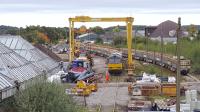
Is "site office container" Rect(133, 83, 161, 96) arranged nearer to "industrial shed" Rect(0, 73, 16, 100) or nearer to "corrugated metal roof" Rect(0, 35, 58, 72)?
"corrugated metal roof" Rect(0, 35, 58, 72)

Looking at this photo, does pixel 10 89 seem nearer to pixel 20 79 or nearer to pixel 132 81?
pixel 20 79

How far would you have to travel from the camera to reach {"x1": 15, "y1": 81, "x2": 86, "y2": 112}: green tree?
2827cm

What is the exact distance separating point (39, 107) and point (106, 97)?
671 inches

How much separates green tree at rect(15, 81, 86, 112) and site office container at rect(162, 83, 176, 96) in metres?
18.5

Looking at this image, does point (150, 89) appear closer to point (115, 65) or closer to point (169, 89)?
point (169, 89)

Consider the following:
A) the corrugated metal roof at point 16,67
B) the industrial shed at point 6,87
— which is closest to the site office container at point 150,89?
the corrugated metal roof at point 16,67

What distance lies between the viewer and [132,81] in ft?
182

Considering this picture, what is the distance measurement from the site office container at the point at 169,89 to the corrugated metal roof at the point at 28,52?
10.1 metres

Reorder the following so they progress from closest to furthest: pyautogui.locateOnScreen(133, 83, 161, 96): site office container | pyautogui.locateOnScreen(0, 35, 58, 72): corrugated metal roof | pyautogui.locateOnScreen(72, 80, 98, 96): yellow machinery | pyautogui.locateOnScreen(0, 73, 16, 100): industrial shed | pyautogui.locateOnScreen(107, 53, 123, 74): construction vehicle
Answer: pyautogui.locateOnScreen(0, 73, 16, 100): industrial shed → pyautogui.locateOnScreen(72, 80, 98, 96): yellow machinery → pyautogui.locateOnScreen(133, 83, 161, 96): site office container → pyautogui.locateOnScreen(0, 35, 58, 72): corrugated metal roof → pyautogui.locateOnScreen(107, 53, 123, 74): construction vehicle

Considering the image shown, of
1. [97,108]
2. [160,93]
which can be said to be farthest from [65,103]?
[160,93]

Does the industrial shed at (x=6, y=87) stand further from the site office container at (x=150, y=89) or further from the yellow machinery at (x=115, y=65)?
the yellow machinery at (x=115, y=65)

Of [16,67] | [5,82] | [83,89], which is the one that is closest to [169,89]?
[83,89]

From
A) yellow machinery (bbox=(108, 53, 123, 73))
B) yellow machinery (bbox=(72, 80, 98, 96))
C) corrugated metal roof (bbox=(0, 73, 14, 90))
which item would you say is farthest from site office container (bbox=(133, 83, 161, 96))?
yellow machinery (bbox=(108, 53, 123, 73))

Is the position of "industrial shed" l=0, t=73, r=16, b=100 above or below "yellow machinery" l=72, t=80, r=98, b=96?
above
